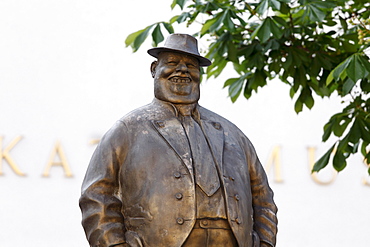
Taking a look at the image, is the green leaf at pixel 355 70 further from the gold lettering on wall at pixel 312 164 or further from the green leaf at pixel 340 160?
the gold lettering on wall at pixel 312 164

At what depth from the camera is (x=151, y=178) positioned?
17.5 feet

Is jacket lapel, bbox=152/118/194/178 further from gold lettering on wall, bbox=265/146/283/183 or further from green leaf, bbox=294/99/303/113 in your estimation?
gold lettering on wall, bbox=265/146/283/183

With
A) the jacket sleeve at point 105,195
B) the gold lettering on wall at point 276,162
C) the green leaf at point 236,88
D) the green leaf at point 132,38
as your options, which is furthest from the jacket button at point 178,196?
the gold lettering on wall at point 276,162

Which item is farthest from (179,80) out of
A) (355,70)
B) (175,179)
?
(355,70)

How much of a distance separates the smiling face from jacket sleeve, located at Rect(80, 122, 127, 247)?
0.31 m

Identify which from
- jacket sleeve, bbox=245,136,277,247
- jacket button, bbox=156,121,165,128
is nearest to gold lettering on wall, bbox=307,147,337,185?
jacket sleeve, bbox=245,136,277,247

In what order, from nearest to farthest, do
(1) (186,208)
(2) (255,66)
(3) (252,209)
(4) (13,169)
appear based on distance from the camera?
(1) (186,208) < (3) (252,209) < (2) (255,66) < (4) (13,169)

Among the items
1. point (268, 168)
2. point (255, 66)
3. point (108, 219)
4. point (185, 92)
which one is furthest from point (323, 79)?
point (268, 168)

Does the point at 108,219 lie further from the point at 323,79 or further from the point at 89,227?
the point at 323,79

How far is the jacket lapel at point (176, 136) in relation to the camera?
5.42m

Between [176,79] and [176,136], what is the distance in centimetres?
32

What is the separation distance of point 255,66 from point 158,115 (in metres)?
2.70

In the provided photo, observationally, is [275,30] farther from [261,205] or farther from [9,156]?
[9,156]

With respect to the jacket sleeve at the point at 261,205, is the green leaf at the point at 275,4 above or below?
above
